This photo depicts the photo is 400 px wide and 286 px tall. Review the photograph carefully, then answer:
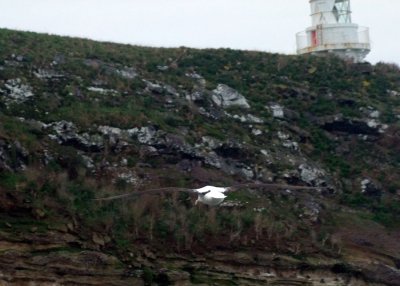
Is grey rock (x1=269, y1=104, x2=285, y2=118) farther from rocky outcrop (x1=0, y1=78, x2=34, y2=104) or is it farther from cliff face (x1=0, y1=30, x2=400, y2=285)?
rocky outcrop (x1=0, y1=78, x2=34, y2=104)

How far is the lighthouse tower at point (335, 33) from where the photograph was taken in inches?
2618

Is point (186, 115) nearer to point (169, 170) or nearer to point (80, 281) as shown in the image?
point (169, 170)

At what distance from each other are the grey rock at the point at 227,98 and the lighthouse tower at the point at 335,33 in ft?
35.1

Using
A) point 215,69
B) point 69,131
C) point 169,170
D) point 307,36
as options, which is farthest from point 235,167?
point 307,36

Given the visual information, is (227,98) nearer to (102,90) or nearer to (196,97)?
(196,97)

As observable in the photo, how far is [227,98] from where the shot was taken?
Result: 2228 inches

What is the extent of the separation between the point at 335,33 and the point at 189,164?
19.7 m

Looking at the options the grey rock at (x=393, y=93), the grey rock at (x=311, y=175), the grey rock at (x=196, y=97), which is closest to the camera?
the grey rock at (x=311, y=175)

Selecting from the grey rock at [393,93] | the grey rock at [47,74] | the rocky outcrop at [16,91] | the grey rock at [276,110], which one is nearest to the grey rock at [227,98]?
the grey rock at [276,110]

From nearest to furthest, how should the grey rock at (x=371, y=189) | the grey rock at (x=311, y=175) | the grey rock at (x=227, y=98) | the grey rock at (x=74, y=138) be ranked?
1. the grey rock at (x=74, y=138)
2. the grey rock at (x=311, y=175)
3. the grey rock at (x=371, y=189)
4. the grey rock at (x=227, y=98)

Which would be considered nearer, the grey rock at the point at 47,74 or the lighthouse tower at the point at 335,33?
the grey rock at the point at 47,74

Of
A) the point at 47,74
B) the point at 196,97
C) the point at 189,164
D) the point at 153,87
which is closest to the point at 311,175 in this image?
the point at 189,164

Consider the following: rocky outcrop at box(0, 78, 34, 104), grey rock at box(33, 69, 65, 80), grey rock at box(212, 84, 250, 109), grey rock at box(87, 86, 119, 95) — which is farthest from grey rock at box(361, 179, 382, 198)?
rocky outcrop at box(0, 78, 34, 104)

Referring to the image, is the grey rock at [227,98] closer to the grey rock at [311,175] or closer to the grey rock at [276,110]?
the grey rock at [276,110]
